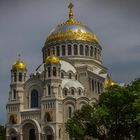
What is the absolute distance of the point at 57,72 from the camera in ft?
194

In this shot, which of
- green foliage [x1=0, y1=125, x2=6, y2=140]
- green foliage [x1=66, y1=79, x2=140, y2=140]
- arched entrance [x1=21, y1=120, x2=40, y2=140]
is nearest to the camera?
green foliage [x1=66, y1=79, x2=140, y2=140]

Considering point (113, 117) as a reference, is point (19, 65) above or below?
above

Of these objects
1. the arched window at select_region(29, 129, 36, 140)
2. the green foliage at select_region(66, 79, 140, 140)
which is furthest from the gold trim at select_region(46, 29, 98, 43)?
the green foliage at select_region(66, 79, 140, 140)

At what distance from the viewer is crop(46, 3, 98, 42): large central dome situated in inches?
2652

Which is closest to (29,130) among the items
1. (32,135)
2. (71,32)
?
(32,135)

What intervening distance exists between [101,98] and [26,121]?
1962 cm

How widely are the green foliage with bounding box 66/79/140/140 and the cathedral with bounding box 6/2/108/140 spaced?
48.2ft

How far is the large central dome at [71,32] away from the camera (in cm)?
6736

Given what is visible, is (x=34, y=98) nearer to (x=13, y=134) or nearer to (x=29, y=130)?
(x=29, y=130)

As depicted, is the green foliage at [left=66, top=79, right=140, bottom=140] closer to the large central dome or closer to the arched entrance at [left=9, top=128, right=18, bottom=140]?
the arched entrance at [left=9, top=128, right=18, bottom=140]

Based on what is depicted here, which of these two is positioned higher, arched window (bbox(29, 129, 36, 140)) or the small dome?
the small dome

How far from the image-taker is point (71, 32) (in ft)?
222

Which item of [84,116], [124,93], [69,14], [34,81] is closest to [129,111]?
[124,93]

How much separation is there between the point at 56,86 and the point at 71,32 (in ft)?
40.0
